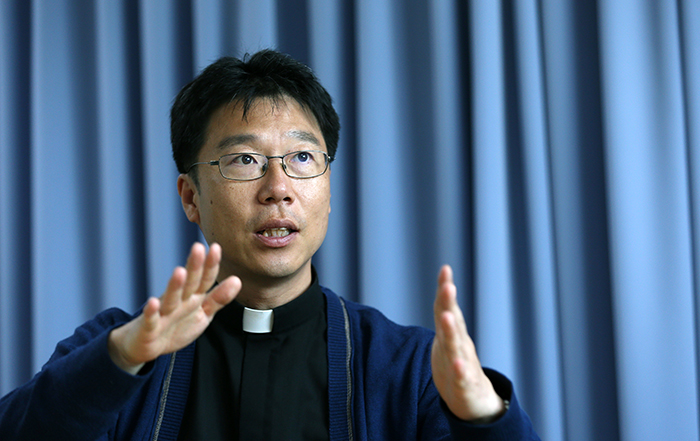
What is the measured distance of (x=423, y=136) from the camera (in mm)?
1845

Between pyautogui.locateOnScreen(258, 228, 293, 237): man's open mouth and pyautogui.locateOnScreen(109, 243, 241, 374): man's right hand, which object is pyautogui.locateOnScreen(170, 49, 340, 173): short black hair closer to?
pyautogui.locateOnScreen(258, 228, 293, 237): man's open mouth

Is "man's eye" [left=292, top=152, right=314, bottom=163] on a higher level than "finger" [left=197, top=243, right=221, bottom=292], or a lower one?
higher

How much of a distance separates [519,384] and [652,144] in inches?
30.7

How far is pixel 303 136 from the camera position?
4.43 ft

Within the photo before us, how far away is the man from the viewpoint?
1.23 meters

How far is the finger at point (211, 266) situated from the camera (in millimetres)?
877

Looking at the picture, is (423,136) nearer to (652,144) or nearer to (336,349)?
(652,144)

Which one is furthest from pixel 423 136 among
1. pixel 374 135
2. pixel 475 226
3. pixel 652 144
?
pixel 652 144

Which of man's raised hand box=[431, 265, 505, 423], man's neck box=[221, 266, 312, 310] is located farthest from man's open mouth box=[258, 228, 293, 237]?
man's raised hand box=[431, 265, 505, 423]

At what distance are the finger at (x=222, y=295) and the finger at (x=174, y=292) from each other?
5cm

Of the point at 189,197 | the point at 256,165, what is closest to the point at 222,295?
the point at 256,165

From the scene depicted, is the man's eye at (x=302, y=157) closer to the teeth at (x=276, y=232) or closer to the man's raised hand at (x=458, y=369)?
the teeth at (x=276, y=232)

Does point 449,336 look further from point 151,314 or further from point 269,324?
point 269,324

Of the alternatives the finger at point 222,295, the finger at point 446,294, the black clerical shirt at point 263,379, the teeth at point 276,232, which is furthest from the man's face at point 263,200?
the finger at point 446,294
